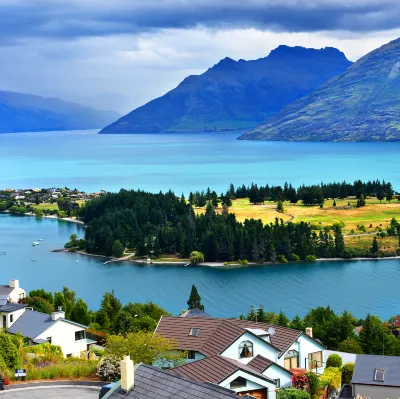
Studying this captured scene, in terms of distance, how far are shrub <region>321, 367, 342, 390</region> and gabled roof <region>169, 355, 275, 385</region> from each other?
13.1 feet

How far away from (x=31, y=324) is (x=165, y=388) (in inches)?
850

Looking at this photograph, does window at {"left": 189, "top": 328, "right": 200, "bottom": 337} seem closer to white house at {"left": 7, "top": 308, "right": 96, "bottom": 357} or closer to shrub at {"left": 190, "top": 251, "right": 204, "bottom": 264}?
white house at {"left": 7, "top": 308, "right": 96, "bottom": 357}

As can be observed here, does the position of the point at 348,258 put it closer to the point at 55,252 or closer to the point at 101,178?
the point at 55,252

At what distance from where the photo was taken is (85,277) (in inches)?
2763

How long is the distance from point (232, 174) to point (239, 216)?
277ft

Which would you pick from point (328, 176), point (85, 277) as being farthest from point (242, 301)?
point (328, 176)

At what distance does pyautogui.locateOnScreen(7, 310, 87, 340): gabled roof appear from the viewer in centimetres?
3151

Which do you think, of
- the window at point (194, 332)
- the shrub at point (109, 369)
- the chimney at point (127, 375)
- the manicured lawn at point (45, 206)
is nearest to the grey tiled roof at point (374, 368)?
the window at point (194, 332)

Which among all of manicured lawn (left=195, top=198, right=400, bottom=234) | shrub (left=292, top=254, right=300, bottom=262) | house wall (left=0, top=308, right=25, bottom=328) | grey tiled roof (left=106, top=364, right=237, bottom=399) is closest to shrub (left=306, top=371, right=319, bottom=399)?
grey tiled roof (left=106, top=364, right=237, bottom=399)

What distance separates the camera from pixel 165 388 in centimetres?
1238

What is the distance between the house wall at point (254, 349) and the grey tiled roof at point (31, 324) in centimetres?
1238

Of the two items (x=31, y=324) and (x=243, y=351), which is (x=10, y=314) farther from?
(x=243, y=351)

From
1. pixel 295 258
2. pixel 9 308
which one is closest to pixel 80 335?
pixel 9 308

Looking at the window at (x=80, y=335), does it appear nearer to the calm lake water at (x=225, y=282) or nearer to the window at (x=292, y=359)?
the window at (x=292, y=359)
